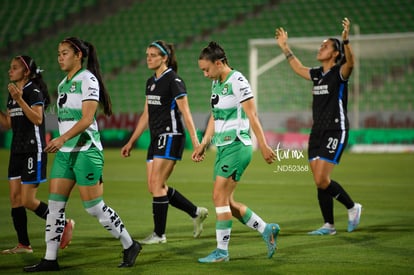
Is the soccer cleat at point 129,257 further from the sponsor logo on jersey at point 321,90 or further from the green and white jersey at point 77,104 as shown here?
the sponsor logo on jersey at point 321,90

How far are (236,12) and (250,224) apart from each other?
28401mm

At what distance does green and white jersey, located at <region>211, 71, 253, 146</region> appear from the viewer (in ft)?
23.3

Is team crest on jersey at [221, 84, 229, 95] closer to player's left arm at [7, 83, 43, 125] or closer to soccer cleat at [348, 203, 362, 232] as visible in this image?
player's left arm at [7, 83, 43, 125]

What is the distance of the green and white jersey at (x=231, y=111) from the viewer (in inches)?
280

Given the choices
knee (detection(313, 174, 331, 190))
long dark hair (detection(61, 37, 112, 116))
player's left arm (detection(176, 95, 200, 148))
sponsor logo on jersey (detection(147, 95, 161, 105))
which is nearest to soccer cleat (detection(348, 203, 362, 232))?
knee (detection(313, 174, 331, 190))

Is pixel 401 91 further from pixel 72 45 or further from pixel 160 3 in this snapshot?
pixel 72 45

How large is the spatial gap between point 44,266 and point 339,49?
4567 mm

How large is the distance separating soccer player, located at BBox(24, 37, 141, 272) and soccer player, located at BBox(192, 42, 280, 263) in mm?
941

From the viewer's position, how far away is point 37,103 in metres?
7.65

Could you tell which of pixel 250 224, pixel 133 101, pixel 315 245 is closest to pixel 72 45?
pixel 250 224

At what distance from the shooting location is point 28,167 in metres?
7.78

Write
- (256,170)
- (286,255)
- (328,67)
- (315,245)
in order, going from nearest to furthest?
1. (286,255)
2. (315,245)
3. (328,67)
4. (256,170)

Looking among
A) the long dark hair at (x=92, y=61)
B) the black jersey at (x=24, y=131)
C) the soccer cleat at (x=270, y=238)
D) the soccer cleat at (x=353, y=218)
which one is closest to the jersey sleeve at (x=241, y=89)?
the long dark hair at (x=92, y=61)

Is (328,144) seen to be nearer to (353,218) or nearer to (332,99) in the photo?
(332,99)
